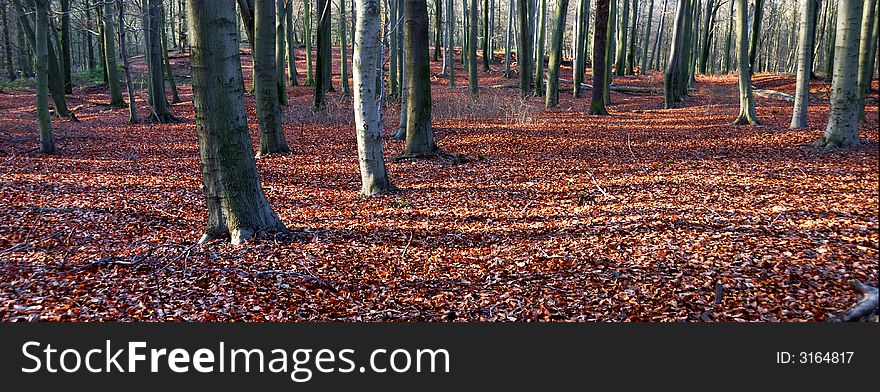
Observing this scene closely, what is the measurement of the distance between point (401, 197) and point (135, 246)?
3.83 meters

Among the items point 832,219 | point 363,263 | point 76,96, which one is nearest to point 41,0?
point 363,263

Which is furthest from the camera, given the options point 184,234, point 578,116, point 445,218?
point 578,116

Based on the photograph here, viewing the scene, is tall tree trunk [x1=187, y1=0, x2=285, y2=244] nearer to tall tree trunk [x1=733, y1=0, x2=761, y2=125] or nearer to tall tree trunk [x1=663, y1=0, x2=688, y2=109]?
tall tree trunk [x1=733, y1=0, x2=761, y2=125]

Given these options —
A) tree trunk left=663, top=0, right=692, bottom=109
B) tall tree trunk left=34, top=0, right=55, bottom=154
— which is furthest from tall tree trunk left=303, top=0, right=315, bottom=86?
tall tree trunk left=34, top=0, right=55, bottom=154

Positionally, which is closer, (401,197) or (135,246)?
(135,246)

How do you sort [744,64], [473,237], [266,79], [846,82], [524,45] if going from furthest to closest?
[524,45]
[744,64]
[266,79]
[846,82]
[473,237]

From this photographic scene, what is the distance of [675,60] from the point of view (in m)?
20.4

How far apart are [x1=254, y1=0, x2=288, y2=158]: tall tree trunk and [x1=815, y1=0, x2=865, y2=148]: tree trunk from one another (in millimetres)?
10434

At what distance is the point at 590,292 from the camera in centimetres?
480

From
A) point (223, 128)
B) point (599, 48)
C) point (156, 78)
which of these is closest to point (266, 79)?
point (223, 128)

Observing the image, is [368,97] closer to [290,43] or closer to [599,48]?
[599,48]

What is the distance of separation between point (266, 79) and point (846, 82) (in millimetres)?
10878

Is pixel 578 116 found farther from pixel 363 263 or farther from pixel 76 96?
pixel 76 96

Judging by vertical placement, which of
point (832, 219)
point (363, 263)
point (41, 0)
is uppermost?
point (41, 0)
